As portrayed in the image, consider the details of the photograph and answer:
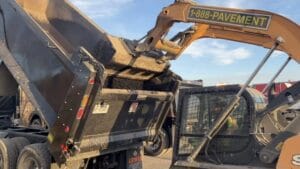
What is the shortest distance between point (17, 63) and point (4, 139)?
131 cm

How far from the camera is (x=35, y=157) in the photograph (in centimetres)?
613

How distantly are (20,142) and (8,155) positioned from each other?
28cm

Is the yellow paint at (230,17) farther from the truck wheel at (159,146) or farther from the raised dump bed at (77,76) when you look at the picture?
the truck wheel at (159,146)

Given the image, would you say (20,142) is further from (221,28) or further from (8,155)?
(221,28)

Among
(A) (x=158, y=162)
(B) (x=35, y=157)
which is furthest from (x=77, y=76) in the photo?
(A) (x=158, y=162)

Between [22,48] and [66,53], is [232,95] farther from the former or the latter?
[22,48]

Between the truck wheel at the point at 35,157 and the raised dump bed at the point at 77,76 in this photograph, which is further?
the truck wheel at the point at 35,157

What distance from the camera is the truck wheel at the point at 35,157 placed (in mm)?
6027

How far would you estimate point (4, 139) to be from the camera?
6949 mm

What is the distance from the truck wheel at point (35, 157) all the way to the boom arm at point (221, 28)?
6.32 ft

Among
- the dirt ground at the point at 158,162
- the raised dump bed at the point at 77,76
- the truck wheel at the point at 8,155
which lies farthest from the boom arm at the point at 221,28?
the dirt ground at the point at 158,162

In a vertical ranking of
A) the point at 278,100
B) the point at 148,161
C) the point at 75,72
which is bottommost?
the point at 148,161

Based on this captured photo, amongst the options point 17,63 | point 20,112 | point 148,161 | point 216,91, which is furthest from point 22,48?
point 20,112

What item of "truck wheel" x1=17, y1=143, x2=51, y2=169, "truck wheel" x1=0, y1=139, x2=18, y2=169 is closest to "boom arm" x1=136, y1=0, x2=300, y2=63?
"truck wheel" x1=17, y1=143, x2=51, y2=169
